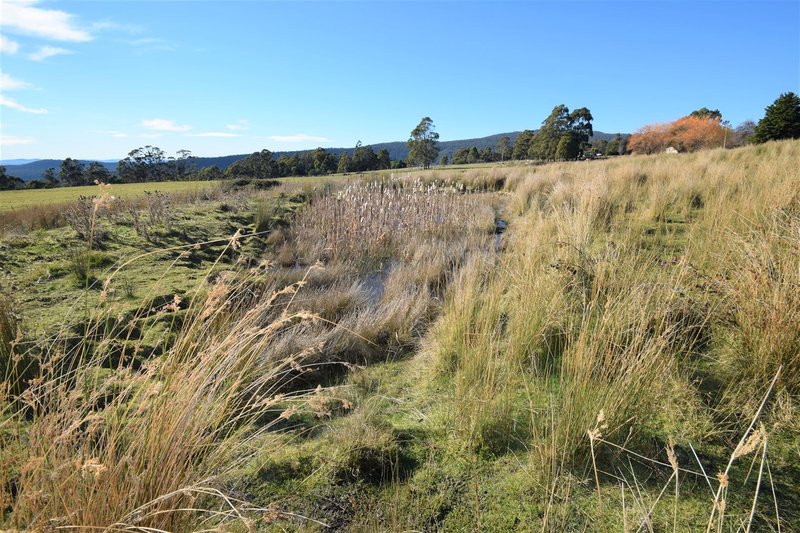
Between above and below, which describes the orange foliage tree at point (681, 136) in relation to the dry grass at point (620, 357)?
above

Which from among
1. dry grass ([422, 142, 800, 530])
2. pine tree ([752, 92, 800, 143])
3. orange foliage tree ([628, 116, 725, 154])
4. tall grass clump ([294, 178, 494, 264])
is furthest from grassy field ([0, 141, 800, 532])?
orange foliage tree ([628, 116, 725, 154])

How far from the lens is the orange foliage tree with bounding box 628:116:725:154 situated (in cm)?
5262

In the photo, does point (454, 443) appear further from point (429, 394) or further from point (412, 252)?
point (412, 252)

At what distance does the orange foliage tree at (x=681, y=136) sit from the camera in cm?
5262

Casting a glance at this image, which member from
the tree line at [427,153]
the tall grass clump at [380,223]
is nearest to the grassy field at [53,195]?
the tall grass clump at [380,223]

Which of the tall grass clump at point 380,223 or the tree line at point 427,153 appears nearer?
the tall grass clump at point 380,223

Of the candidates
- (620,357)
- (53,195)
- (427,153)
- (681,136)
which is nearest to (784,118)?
(620,357)

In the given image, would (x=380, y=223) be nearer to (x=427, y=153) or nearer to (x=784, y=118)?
(x=784, y=118)

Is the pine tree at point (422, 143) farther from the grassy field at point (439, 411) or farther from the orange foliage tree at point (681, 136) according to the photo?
the grassy field at point (439, 411)

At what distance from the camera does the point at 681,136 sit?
2146 inches

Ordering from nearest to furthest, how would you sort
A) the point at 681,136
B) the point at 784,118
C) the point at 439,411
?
the point at 439,411, the point at 784,118, the point at 681,136

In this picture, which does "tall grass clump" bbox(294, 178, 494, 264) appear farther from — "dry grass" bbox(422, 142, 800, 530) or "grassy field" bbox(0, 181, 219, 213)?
"grassy field" bbox(0, 181, 219, 213)

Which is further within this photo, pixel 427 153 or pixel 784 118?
pixel 427 153

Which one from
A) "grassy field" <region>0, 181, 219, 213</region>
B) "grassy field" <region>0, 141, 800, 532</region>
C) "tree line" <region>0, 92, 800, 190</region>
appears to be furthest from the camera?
"tree line" <region>0, 92, 800, 190</region>
